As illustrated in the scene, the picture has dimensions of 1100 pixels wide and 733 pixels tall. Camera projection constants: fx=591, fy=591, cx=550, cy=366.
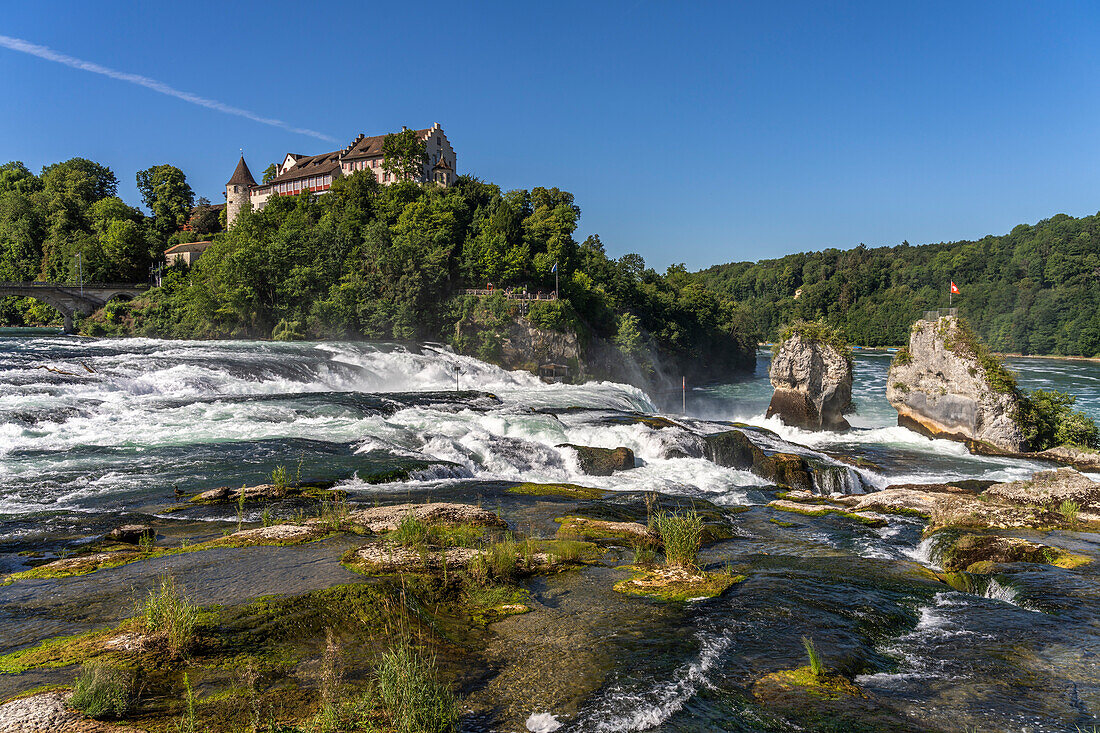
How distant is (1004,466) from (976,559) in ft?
55.7

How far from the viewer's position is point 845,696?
6.29 metres

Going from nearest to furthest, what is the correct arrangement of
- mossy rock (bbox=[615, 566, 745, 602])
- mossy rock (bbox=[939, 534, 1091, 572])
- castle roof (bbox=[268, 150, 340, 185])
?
mossy rock (bbox=[615, 566, 745, 602]) < mossy rock (bbox=[939, 534, 1091, 572]) < castle roof (bbox=[268, 150, 340, 185])

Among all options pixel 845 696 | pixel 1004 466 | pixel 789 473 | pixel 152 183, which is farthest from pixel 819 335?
pixel 152 183

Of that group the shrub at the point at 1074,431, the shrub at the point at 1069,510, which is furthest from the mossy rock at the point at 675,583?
the shrub at the point at 1074,431

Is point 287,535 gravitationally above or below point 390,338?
below

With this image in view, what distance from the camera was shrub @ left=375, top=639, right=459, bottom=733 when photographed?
4918mm

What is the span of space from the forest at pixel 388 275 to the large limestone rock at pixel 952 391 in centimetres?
2765

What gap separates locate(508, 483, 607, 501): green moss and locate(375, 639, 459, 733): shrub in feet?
36.3

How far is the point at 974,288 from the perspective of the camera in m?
119

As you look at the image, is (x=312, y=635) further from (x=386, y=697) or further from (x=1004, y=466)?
(x=1004, y=466)

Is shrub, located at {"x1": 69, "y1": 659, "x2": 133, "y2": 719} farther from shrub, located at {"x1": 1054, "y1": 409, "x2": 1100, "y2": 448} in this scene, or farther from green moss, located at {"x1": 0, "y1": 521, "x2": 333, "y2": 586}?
shrub, located at {"x1": 1054, "y1": 409, "x2": 1100, "y2": 448}

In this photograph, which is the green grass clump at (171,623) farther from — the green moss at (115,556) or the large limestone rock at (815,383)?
the large limestone rock at (815,383)

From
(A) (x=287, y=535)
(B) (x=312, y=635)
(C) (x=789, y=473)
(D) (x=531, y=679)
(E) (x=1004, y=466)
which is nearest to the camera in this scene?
(D) (x=531, y=679)

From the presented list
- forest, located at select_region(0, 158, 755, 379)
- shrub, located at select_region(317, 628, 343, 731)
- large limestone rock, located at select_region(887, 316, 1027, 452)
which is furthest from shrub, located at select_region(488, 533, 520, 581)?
forest, located at select_region(0, 158, 755, 379)
